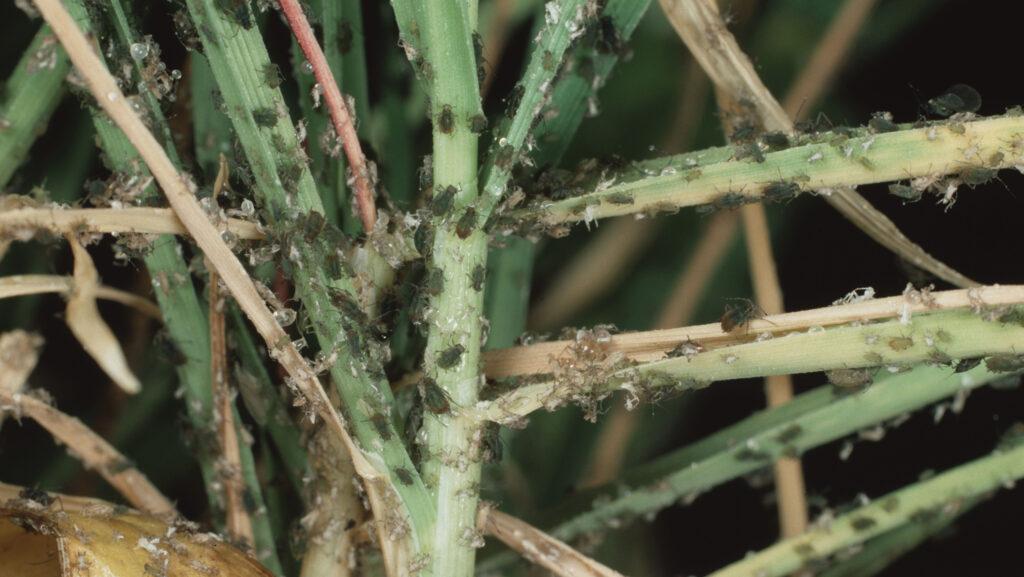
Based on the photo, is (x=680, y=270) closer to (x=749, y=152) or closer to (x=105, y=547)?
(x=749, y=152)

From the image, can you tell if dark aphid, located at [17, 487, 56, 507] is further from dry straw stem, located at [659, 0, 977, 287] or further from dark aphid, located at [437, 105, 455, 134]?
dry straw stem, located at [659, 0, 977, 287]

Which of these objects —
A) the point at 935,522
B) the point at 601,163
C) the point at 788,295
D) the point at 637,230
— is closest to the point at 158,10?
the point at 601,163

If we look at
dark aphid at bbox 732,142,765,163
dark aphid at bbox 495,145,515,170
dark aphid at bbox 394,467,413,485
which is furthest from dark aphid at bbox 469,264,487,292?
dark aphid at bbox 732,142,765,163

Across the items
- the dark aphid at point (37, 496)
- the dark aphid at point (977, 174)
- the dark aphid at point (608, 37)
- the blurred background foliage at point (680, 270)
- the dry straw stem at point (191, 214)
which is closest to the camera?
the dry straw stem at point (191, 214)

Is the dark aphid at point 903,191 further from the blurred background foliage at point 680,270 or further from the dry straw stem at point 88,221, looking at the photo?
the dry straw stem at point 88,221

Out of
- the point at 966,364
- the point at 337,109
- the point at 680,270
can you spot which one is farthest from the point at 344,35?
the point at 680,270

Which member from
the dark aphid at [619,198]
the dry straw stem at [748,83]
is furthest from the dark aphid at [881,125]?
the dark aphid at [619,198]

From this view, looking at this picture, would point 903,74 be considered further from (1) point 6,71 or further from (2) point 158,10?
(1) point 6,71
